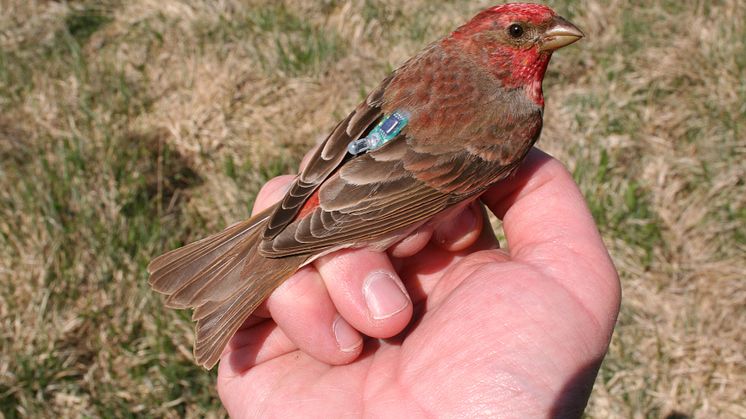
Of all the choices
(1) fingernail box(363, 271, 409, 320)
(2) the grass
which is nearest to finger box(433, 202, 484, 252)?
(1) fingernail box(363, 271, 409, 320)

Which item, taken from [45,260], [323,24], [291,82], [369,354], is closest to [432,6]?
[323,24]

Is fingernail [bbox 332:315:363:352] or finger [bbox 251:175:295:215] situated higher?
finger [bbox 251:175:295:215]

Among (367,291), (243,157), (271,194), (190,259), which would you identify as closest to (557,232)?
(367,291)

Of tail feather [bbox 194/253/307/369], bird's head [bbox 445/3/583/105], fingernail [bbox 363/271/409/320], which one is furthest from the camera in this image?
bird's head [bbox 445/3/583/105]

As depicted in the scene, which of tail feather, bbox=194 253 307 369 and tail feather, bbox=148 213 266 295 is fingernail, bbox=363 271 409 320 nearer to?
tail feather, bbox=194 253 307 369

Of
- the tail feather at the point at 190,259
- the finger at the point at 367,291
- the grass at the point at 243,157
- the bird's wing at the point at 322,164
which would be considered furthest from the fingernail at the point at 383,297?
the grass at the point at 243,157

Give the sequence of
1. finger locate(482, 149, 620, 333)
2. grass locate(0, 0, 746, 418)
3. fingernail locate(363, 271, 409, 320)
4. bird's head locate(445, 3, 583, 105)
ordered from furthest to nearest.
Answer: grass locate(0, 0, 746, 418), bird's head locate(445, 3, 583, 105), fingernail locate(363, 271, 409, 320), finger locate(482, 149, 620, 333)

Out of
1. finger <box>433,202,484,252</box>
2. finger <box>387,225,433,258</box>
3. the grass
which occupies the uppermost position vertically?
finger <box>387,225,433,258</box>
